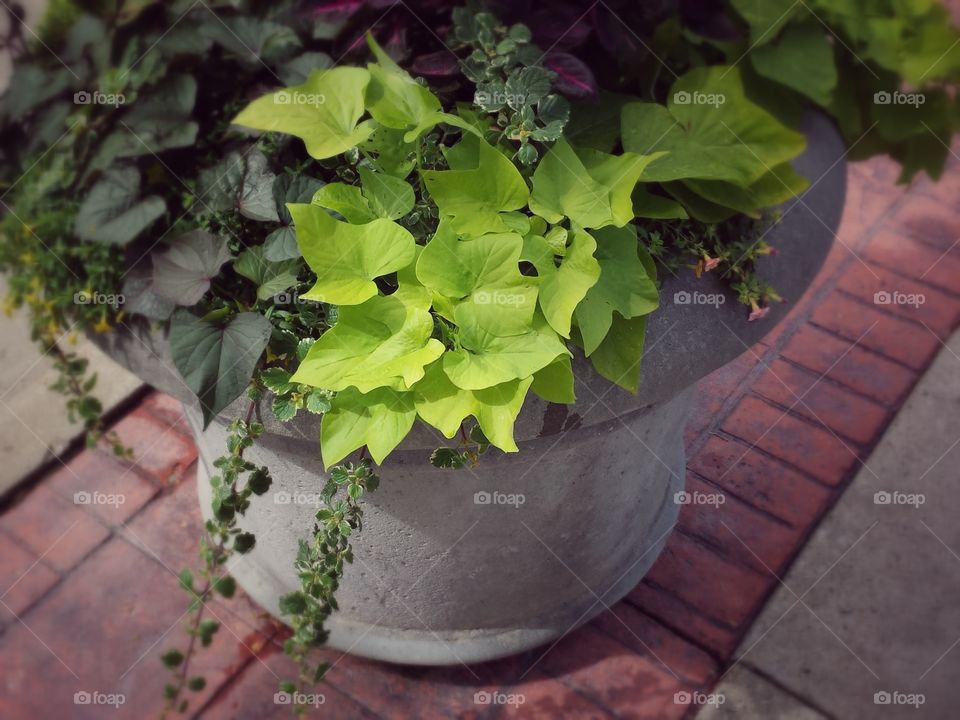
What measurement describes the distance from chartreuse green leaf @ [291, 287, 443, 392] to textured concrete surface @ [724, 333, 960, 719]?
102 centimetres

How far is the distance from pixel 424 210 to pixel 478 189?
0.29ft

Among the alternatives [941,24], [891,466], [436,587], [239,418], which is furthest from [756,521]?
[239,418]

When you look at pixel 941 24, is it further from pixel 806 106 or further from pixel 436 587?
pixel 436 587

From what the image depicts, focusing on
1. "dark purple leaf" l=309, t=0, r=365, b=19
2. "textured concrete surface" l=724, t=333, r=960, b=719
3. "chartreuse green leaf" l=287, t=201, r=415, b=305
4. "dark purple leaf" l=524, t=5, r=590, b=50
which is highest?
"dark purple leaf" l=309, t=0, r=365, b=19

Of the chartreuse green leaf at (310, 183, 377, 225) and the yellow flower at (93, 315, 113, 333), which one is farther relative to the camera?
the yellow flower at (93, 315, 113, 333)

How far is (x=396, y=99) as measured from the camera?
1.01m

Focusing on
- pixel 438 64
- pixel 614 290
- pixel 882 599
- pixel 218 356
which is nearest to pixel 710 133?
pixel 614 290

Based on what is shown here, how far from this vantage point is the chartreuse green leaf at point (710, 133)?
1.06 metres

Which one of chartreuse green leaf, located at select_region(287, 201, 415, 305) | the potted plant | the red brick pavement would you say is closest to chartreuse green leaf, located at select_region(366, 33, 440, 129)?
the potted plant

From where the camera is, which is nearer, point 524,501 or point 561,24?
point 561,24

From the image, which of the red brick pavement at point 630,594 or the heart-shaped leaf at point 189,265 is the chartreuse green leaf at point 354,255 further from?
the red brick pavement at point 630,594

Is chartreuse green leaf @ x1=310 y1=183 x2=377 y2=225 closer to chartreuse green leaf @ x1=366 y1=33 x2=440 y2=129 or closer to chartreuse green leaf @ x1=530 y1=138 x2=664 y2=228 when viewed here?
chartreuse green leaf @ x1=366 y1=33 x2=440 y2=129

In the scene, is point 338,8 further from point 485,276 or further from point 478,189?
point 485,276

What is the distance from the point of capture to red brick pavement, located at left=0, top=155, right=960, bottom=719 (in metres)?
1.58
